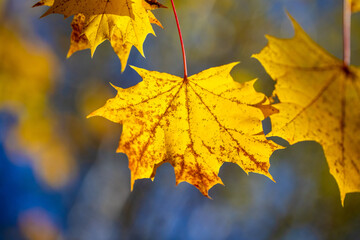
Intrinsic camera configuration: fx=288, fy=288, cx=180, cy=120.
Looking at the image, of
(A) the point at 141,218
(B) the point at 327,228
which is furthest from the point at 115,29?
(B) the point at 327,228

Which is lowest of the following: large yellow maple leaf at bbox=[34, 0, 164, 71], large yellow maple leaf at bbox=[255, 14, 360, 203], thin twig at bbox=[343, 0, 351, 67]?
large yellow maple leaf at bbox=[255, 14, 360, 203]

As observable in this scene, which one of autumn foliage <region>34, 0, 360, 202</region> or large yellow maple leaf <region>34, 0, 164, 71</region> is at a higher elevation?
large yellow maple leaf <region>34, 0, 164, 71</region>

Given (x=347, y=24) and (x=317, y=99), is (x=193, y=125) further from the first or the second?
(x=347, y=24)

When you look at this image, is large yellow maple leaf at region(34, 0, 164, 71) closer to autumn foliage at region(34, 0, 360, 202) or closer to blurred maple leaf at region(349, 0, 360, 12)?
autumn foliage at region(34, 0, 360, 202)

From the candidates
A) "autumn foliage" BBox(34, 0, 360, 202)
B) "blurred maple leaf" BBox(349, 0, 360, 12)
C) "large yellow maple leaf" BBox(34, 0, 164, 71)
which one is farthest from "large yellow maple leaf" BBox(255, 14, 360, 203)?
"large yellow maple leaf" BBox(34, 0, 164, 71)

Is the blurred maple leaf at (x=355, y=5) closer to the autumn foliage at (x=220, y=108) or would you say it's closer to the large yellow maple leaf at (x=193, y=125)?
the autumn foliage at (x=220, y=108)

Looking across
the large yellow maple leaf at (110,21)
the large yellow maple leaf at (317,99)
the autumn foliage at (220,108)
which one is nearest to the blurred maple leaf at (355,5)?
the autumn foliage at (220,108)
